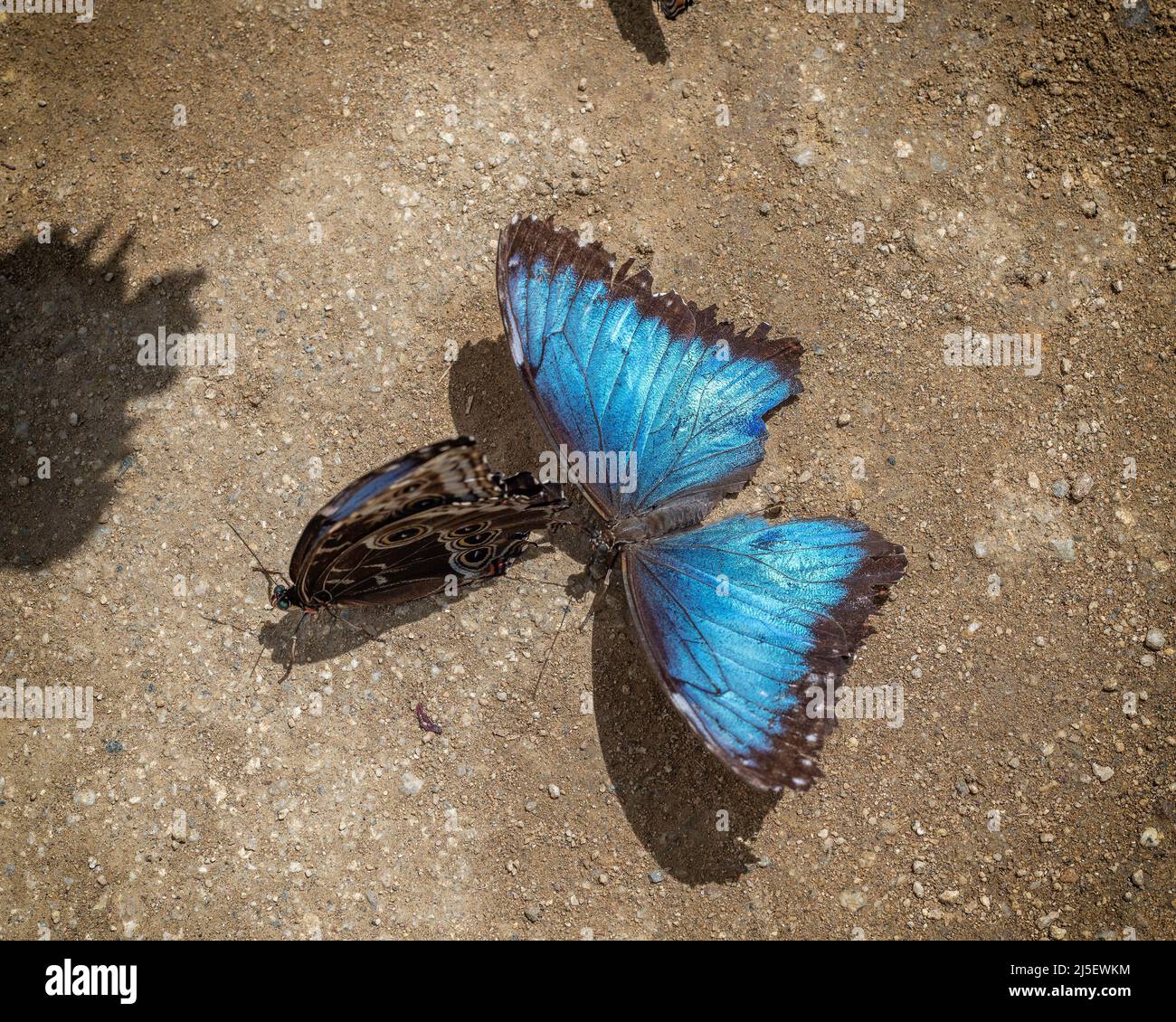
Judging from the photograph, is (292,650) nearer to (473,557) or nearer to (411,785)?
(411,785)

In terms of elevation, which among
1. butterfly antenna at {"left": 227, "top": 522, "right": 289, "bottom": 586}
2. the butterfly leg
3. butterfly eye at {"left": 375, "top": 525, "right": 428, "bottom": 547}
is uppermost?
butterfly eye at {"left": 375, "top": 525, "right": 428, "bottom": 547}

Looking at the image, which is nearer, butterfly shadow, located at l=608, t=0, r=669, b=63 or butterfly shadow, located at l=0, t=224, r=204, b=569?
butterfly shadow, located at l=0, t=224, r=204, b=569

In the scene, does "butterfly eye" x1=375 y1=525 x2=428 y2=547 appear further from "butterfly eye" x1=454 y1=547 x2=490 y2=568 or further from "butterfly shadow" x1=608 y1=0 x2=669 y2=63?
"butterfly shadow" x1=608 y1=0 x2=669 y2=63

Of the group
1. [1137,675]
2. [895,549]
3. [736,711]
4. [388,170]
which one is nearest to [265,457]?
[388,170]

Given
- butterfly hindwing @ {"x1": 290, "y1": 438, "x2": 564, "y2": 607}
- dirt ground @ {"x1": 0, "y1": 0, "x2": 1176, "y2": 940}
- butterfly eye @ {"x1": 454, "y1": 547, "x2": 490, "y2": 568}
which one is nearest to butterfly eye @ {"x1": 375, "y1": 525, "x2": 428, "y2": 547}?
butterfly hindwing @ {"x1": 290, "y1": 438, "x2": 564, "y2": 607}

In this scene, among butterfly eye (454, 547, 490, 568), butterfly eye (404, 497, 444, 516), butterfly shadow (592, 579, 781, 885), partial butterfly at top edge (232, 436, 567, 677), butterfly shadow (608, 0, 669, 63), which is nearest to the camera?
partial butterfly at top edge (232, 436, 567, 677)

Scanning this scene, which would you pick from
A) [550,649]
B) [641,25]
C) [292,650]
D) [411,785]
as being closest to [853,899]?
[550,649]

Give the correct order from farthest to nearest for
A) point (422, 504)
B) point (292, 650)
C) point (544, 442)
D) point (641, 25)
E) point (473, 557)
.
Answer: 1. point (641, 25)
2. point (544, 442)
3. point (292, 650)
4. point (473, 557)
5. point (422, 504)

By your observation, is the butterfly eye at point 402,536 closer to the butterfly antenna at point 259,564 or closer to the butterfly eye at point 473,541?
the butterfly eye at point 473,541
